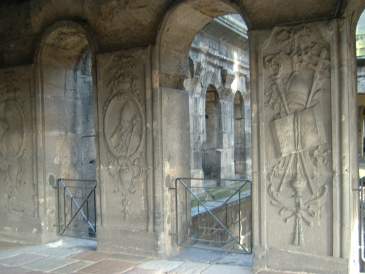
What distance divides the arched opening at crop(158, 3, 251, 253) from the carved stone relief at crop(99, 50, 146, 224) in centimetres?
31

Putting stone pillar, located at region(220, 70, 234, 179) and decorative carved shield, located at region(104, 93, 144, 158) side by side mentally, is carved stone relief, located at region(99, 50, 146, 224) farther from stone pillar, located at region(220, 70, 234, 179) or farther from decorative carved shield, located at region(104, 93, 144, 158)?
stone pillar, located at region(220, 70, 234, 179)

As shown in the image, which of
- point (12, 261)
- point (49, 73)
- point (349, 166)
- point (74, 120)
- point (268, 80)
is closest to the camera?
point (349, 166)

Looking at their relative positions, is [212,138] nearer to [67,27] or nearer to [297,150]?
[67,27]

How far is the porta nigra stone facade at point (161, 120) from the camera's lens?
407 cm

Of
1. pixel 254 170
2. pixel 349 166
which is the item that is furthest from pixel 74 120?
pixel 349 166

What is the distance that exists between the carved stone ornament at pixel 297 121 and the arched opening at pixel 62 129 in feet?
8.16

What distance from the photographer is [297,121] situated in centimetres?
418

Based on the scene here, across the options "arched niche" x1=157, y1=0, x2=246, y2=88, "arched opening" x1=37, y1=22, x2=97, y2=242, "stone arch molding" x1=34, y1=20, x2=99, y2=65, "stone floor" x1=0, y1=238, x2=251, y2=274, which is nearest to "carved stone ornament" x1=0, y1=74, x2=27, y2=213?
"arched opening" x1=37, y1=22, x2=97, y2=242

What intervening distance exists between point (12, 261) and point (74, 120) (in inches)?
84.8

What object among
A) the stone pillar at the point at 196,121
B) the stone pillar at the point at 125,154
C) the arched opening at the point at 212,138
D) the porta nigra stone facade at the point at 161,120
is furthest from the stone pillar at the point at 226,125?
the stone pillar at the point at 125,154

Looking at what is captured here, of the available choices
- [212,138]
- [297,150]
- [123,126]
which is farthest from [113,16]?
[212,138]

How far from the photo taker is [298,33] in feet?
13.6

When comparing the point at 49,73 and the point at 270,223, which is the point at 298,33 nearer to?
the point at 270,223

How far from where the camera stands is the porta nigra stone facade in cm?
407
